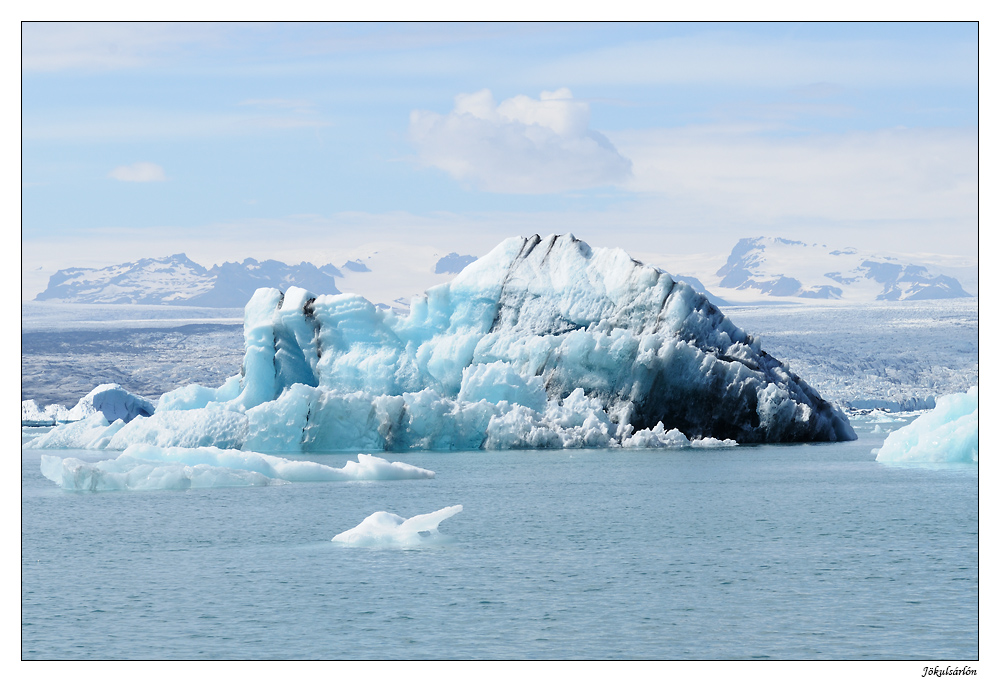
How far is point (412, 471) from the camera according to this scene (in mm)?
28875

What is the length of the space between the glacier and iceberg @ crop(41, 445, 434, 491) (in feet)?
26.5

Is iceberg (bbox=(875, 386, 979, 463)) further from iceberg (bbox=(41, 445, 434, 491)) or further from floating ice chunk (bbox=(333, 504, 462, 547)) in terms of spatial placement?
floating ice chunk (bbox=(333, 504, 462, 547))

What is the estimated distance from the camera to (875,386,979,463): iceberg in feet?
101

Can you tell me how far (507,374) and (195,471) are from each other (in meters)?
14.0

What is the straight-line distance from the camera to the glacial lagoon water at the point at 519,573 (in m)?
12.8

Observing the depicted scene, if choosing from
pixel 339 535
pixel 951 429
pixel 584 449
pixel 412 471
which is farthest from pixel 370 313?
pixel 339 535

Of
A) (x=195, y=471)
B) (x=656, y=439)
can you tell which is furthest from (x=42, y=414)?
(x=195, y=471)

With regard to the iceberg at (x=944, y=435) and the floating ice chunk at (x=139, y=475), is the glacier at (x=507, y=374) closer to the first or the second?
the iceberg at (x=944, y=435)

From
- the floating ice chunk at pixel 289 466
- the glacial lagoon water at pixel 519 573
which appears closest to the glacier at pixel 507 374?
the floating ice chunk at pixel 289 466

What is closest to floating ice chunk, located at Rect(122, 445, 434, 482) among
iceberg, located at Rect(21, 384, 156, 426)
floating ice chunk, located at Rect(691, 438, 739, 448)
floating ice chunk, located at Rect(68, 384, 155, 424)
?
floating ice chunk, located at Rect(691, 438, 739, 448)

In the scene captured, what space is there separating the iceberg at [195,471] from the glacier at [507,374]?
26.5ft

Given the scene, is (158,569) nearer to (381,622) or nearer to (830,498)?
(381,622)

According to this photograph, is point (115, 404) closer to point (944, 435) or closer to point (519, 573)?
point (944, 435)

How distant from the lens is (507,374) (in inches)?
1544
